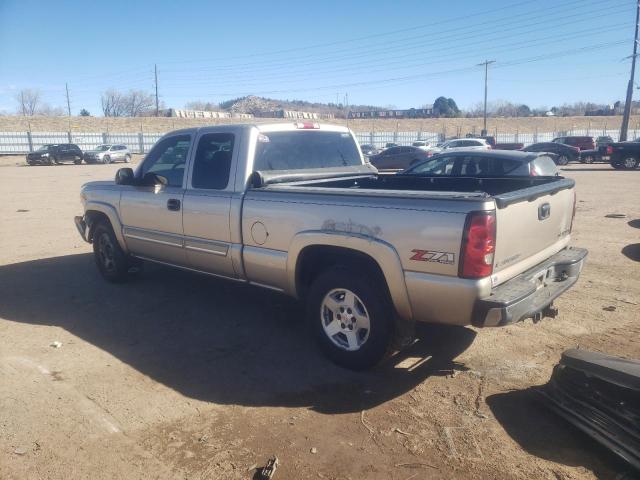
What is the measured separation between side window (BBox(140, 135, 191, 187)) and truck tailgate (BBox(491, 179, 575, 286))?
3.36 meters

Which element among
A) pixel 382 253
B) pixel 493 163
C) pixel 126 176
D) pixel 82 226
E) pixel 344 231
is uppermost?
pixel 126 176

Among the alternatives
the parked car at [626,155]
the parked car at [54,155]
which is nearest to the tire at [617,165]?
the parked car at [626,155]

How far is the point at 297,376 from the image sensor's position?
409cm

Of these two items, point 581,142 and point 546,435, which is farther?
point 581,142

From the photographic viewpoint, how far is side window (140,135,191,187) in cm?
547

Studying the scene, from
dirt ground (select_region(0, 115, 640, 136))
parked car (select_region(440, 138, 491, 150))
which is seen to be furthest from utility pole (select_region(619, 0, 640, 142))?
dirt ground (select_region(0, 115, 640, 136))

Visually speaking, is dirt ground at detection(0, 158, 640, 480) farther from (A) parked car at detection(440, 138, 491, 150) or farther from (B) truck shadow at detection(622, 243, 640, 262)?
(A) parked car at detection(440, 138, 491, 150)

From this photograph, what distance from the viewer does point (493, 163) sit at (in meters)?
10.9

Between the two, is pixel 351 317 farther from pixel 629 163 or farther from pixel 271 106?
pixel 271 106

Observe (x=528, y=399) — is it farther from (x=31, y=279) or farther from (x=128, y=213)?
(x=31, y=279)

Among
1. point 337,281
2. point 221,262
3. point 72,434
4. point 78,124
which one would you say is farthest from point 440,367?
point 78,124

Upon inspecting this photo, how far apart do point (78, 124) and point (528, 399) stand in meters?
70.6

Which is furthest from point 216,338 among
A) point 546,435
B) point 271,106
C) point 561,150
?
point 271,106

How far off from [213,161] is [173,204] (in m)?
0.68
